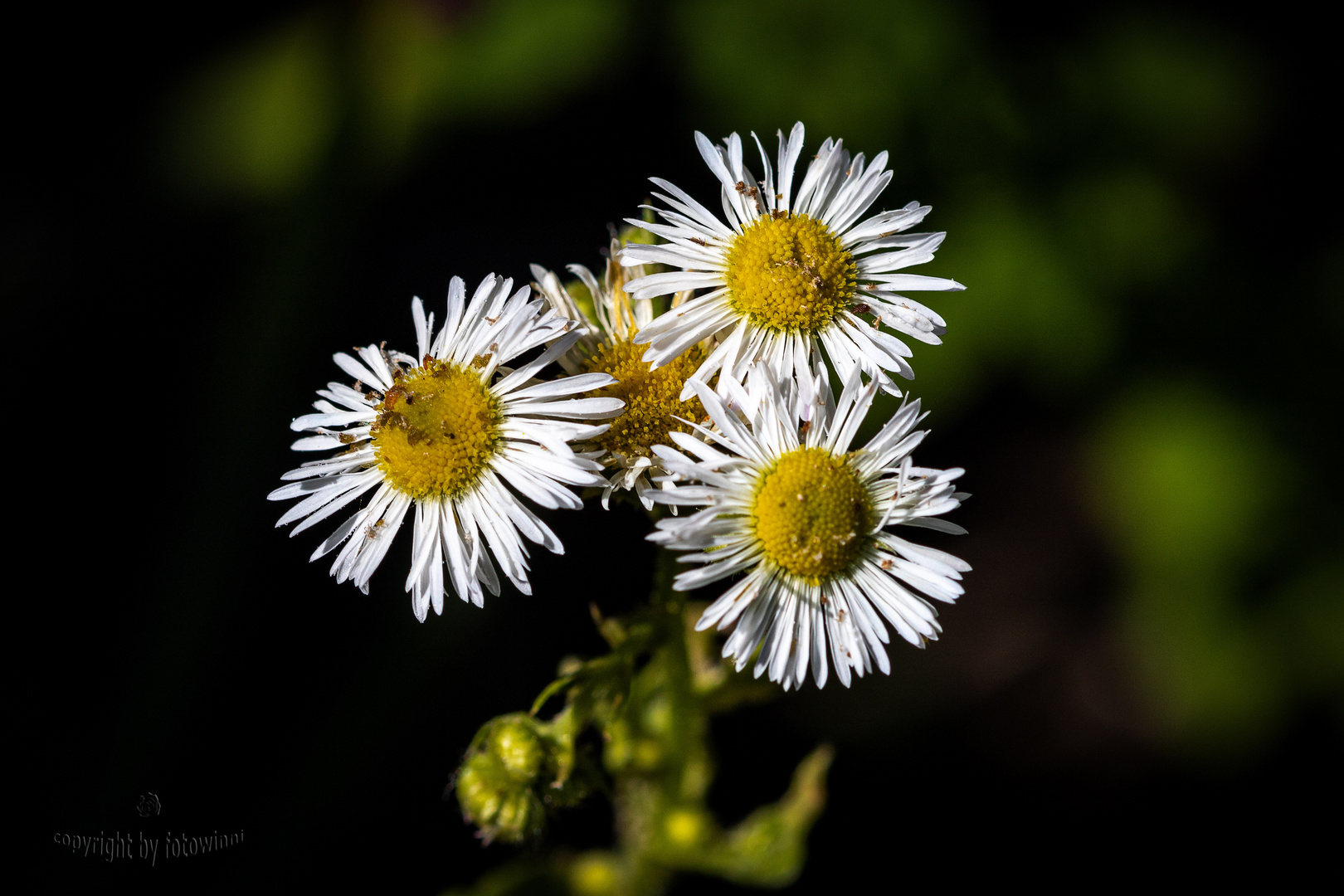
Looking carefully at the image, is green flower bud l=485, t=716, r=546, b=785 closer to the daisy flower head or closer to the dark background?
the daisy flower head

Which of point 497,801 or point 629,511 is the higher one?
point 629,511

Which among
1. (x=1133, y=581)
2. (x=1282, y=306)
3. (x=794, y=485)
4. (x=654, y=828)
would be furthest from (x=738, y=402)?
(x=1282, y=306)

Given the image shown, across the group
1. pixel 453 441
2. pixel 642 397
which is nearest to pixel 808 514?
pixel 642 397

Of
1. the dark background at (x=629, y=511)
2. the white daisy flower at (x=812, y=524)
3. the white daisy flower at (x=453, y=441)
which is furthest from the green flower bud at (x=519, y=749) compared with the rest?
the dark background at (x=629, y=511)

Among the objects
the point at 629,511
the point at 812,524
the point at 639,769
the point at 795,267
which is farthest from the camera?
the point at 629,511

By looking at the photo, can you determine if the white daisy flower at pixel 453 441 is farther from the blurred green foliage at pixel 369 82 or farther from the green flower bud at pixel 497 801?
the blurred green foliage at pixel 369 82

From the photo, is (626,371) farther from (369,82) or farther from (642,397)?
(369,82)

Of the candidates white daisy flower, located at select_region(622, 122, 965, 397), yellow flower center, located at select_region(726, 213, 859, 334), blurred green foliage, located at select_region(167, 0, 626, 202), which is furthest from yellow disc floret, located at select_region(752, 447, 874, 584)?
blurred green foliage, located at select_region(167, 0, 626, 202)
